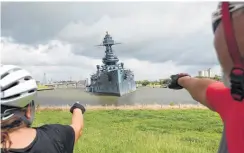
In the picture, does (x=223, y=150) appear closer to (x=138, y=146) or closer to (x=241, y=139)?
(x=241, y=139)

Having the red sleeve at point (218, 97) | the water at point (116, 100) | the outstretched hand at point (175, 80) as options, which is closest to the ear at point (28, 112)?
the outstretched hand at point (175, 80)

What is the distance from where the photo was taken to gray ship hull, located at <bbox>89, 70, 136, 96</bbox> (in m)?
37.2

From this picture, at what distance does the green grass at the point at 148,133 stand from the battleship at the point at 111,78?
938 inches

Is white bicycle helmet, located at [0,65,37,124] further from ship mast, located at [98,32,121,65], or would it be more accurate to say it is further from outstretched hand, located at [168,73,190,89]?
ship mast, located at [98,32,121,65]

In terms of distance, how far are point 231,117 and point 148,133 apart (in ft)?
21.4

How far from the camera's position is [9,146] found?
1.61 meters

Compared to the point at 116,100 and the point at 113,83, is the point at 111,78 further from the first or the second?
the point at 116,100

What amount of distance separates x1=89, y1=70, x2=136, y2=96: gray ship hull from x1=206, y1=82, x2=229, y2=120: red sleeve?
35.3m

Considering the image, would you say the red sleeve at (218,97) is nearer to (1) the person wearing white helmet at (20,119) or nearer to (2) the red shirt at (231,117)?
(2) the red shirt at (231,117)

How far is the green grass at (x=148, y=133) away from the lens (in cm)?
557

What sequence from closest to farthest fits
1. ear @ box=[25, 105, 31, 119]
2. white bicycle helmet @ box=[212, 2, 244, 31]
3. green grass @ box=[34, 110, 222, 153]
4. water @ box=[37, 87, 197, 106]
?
white bicycle helmet @ box=[212, 2, 244, 31], ear @ box=[25, 105, 31, 119], green grass @ box=[34, 110, 222, 153], water @ box=[37, 87, 197, 106]

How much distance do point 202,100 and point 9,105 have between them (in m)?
0.84

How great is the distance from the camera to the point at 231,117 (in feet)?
3.86

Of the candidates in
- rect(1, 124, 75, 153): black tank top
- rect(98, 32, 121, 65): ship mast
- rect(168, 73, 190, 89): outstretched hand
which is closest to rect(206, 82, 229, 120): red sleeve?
rect(168, 73, 190, 89): outstretched hand
